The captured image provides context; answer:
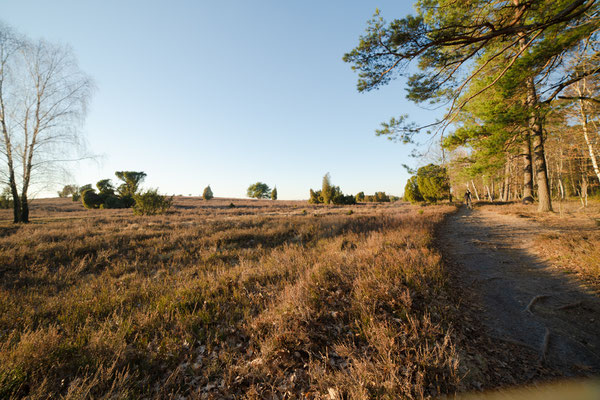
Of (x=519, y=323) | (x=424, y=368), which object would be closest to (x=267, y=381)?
(x=424, y=368)

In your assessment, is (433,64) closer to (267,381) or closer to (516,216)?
(267,381)

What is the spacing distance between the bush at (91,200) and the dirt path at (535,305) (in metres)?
44.9

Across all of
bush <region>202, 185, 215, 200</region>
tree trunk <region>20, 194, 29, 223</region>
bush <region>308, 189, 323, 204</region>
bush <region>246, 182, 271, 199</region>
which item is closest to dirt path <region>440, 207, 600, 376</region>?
tree trunk <region>20, 194, 29, 223</region>

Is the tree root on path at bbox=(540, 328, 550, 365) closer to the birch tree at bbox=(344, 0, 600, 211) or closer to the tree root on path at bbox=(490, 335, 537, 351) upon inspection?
the tree root on path at bbox=(490, 335, 537, 351)

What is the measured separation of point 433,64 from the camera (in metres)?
6.66

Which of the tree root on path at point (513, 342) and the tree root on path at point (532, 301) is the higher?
the tree root on path at point (532, 301)

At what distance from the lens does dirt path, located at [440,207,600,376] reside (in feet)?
9.01

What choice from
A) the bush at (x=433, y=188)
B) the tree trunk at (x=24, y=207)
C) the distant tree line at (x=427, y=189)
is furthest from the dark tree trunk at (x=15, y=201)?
the bush at (x=433, y=188)

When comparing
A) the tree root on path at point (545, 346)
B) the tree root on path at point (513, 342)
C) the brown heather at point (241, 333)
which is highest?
the brown heather at point (241, 333)

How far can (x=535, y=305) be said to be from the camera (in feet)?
12.6

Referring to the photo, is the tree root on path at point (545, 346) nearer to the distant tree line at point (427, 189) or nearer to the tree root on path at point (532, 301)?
the tree root on path at point (532, 301)

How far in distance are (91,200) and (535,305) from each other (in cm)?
4678

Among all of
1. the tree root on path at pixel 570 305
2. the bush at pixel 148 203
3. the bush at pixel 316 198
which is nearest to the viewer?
the tree root on path at pixel 570 305

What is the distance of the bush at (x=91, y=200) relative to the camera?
1265 inches
